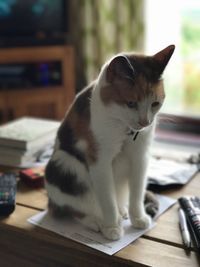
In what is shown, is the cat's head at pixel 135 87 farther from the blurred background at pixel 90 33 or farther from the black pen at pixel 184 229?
the blurred background at pixel 90 33

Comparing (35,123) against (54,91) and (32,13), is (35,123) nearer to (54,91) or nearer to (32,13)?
(54,91)

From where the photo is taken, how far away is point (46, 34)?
291cm

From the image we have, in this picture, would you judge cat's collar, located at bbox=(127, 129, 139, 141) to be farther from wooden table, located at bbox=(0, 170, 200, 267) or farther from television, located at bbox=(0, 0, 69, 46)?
television, located at bbox=(0, 0, 69, 46)

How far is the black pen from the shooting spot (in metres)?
0.83

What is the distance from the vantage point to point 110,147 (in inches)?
35.9

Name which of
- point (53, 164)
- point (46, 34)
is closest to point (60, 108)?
point (46, 34)

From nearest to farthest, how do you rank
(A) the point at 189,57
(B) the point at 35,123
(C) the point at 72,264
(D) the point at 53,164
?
(C) the point at 72,264 < (D) the point at 53,164 < (B) the point at 35,123 < (A) the point at 189,57

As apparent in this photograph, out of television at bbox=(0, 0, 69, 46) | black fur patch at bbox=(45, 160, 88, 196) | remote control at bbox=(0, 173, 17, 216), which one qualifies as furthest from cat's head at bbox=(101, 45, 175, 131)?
television at bbox=(0, 0, 69, 46)

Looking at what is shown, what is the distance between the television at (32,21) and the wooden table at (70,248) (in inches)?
79.6

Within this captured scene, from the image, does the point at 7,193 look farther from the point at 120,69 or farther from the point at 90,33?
the point at 90,33

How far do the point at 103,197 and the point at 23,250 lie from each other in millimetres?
230

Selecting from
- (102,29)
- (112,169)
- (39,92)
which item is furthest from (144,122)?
(102,29)

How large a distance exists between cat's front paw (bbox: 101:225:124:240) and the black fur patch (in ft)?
0.38

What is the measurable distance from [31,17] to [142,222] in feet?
7.56
